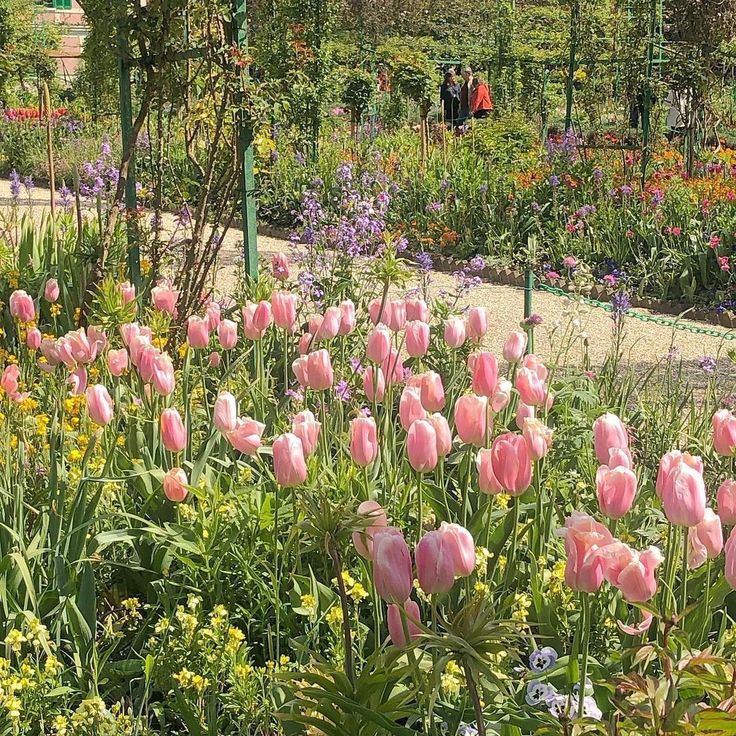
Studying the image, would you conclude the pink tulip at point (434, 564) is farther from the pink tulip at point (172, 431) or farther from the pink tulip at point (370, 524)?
the pink tulip at point (172, 431)

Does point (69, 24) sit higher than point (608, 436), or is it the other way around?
point (69, 24)

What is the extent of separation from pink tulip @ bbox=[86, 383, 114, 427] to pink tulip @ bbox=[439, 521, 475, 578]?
3.71 feet

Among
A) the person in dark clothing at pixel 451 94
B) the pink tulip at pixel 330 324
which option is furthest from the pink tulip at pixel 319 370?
the person in dark clothing at pixel 451 94

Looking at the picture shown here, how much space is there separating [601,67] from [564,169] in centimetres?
433

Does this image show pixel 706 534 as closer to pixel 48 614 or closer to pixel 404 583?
pixel 404 583

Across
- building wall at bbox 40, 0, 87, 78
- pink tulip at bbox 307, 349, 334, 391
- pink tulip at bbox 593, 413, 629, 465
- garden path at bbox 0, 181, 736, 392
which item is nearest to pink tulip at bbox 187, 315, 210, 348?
pink tulip at bbox 307, 349, 334, 391

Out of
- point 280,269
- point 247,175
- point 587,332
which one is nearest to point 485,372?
point 280,269

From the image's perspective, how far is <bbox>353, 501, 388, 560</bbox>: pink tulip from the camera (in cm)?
142

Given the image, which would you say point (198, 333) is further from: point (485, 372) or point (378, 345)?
point (485, 372)

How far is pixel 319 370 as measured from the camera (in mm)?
2270

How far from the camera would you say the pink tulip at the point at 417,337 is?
7.85ft

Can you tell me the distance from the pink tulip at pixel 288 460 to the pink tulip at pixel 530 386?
55cm

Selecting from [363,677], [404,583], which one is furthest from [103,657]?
[404,583]

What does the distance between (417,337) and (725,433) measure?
2.56 feet
